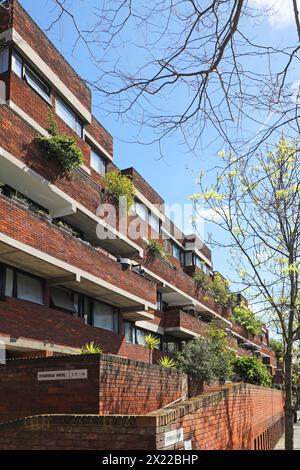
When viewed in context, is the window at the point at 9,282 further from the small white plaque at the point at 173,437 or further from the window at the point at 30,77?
the small white plaque at the point at 173,437

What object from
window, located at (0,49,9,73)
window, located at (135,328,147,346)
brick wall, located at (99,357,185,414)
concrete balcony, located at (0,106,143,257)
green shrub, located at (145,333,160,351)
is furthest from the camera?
window, located at (135,328,147,346)

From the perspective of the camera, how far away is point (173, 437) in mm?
7383

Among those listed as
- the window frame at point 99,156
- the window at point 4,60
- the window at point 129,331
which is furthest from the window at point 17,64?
the window at point 129,331

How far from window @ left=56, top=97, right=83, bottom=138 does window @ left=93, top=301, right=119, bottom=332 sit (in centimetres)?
667

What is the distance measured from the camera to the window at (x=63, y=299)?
1688 cm

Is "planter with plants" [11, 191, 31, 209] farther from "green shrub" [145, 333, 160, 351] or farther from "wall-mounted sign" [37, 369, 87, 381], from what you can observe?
"green shrub" [145, 333, 160, 351]

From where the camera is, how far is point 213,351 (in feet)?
76.5

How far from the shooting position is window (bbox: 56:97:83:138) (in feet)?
62.4

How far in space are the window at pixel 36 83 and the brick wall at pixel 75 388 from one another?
398 inches

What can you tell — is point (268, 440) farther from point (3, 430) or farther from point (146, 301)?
point (3, 430)

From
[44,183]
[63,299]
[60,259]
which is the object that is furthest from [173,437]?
[63,299]

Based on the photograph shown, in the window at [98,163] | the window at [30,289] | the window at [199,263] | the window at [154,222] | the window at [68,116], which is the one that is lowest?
the window at [30,289]

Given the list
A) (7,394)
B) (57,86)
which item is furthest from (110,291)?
(7,394)

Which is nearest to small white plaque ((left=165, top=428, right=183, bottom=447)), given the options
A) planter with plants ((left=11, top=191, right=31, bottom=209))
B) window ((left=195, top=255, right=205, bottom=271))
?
planter with plants ((left=11, top=191, right=31, bottom=209))
